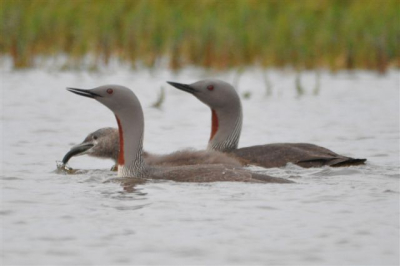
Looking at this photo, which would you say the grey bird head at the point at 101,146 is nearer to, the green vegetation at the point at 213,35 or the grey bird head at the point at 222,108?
the grey bird head at the point at 222,108

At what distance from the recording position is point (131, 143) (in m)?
8.59

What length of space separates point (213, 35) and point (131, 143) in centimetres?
994

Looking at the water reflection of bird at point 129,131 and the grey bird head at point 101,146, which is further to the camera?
the grey bird head at point 101,146

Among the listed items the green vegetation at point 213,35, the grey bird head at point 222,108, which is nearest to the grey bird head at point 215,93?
the grey bird head at point 222,108

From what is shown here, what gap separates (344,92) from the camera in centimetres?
1645

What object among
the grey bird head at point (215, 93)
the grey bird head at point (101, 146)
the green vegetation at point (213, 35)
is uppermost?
the green vegetation at point (213, 35)

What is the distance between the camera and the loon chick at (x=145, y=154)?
8.95m

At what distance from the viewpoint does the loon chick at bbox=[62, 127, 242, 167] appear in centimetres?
895

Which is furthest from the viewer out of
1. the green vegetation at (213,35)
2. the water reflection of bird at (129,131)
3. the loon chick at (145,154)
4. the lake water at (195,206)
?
the green vegetation at (213,35)

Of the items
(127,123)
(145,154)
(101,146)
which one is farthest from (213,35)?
(127,123)

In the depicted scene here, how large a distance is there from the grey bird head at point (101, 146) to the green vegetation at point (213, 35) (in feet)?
27.0

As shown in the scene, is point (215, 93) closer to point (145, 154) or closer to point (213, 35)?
point (145, 154)

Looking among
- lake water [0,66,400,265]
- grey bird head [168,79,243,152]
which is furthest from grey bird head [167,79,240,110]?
lake water [0,66,400,265]

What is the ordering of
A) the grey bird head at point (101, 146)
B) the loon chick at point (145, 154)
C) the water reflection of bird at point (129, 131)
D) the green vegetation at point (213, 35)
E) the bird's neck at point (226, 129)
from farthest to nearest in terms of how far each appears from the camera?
the green vegetation at point (213, 35) → the bird's neck at point (226, 129) → the grey bird head at point (101, 146) → the loon chick at point (145, 154) → the water reflection of bird at point (129, 131)
